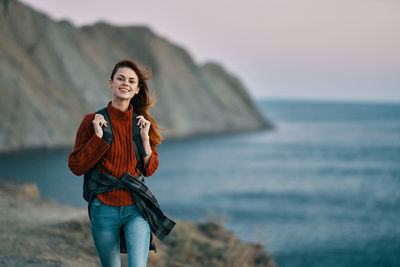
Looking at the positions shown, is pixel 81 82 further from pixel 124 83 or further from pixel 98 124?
pixel 98 124

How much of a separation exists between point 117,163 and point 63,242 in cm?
368

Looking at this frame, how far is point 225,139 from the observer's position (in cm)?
4678

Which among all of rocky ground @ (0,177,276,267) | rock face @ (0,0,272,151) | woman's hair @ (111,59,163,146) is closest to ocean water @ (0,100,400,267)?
rocky ground @ (0,177,276,267)

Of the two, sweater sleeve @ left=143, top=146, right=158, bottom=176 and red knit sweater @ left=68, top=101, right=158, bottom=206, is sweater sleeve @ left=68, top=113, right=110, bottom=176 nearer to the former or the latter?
red knit sweater @ left=68, top=101, right=158, bottom=206

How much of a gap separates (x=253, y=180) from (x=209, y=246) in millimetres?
17842

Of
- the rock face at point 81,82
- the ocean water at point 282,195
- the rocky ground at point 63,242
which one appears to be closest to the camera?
the rocky ground at point 63,242

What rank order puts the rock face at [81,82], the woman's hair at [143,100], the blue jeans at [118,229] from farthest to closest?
the rock face at [81,82]
the woman's hair at [143,100]
the blue jeans at [118,229]

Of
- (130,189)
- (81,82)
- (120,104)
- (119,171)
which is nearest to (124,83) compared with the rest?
(120,104)

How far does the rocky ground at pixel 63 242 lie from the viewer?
5348mm

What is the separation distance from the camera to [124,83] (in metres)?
2.96

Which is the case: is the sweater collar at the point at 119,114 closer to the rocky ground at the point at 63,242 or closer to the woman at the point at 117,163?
the woman at the point at 117,163

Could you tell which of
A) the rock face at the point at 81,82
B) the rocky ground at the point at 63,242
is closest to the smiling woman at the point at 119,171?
the rocky ground at the point at 63,242

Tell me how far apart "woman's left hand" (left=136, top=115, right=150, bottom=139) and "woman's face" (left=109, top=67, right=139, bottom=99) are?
0.17 metres

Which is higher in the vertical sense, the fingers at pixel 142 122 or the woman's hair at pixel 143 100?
the woman's hair at pixel 143 100
